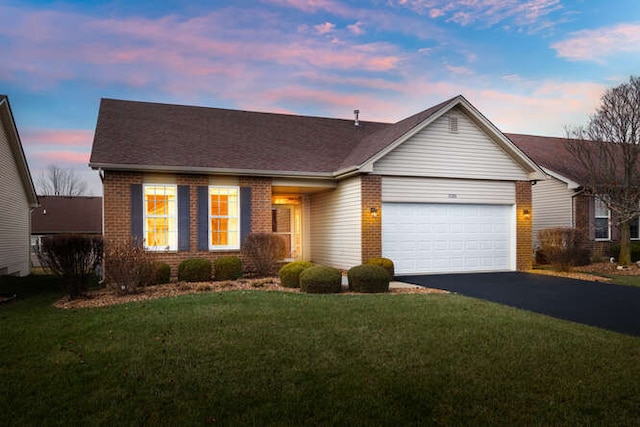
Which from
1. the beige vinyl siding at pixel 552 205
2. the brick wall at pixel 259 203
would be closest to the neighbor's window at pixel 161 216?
the brick wall at pixel 259 203

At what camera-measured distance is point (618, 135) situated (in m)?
16.2

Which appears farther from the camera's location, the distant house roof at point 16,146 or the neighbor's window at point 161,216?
the distant house roof at point 16,146

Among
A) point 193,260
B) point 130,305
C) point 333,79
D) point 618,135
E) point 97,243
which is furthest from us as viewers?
point 333,79

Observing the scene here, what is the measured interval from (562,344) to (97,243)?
30.1 ft

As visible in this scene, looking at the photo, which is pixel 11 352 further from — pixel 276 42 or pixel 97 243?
pixel 276 42

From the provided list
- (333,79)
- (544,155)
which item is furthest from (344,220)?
(544,155)

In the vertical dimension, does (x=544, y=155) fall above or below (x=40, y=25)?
below

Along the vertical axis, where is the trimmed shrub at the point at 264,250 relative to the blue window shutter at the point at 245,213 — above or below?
below

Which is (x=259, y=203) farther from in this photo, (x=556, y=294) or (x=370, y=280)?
(x=556, y=294)

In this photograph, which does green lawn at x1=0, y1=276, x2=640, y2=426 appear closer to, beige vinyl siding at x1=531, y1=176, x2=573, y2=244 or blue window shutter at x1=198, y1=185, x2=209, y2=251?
blue window shutter at x1=198, y1=185, x2=209, y2=251

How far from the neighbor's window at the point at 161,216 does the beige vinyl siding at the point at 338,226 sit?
5281mm

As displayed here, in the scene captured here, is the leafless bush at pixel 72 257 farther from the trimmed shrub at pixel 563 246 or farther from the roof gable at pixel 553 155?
the roof gable at pixel 553 155

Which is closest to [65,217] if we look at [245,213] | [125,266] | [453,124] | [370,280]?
[245,213]

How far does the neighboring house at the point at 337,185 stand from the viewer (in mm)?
13031
